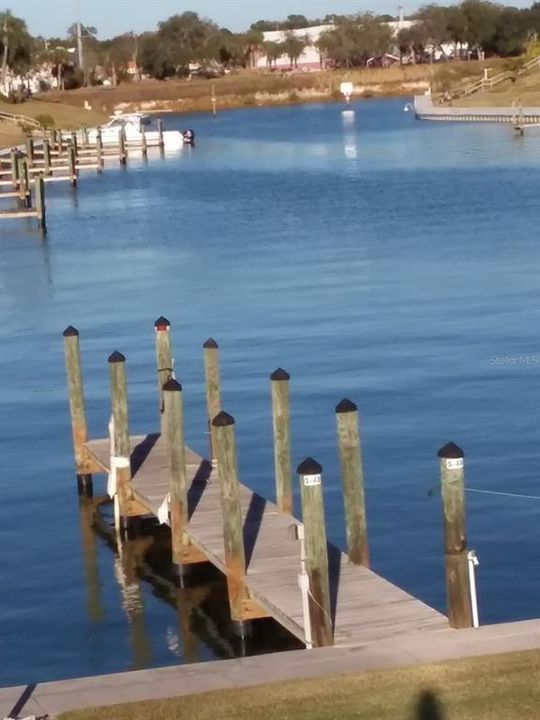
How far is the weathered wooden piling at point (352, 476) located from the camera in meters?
15.2

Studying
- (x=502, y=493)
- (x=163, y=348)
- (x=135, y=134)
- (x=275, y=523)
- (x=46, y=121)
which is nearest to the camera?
(x=275, y=523)

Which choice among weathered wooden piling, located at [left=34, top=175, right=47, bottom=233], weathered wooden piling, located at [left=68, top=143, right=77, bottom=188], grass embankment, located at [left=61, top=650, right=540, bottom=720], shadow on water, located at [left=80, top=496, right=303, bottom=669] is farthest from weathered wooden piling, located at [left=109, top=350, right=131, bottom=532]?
weathered wooden piling, located at [left=68, top=143, right=77, bottom=188]

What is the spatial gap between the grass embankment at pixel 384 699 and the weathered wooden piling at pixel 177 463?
528cm

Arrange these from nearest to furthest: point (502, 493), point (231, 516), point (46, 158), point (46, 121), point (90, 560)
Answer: point (231, 516) < point (90, 560) < point (502, 493) < point (46, 158) < point (46, 121)

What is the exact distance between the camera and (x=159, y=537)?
1988cm

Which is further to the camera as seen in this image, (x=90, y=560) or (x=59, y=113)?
(x=59, y=113)

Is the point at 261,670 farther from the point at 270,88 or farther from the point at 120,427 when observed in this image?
the point at 270,88

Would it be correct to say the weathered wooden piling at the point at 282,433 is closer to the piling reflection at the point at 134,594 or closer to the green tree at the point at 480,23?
the piling reflection at the point at 134,594

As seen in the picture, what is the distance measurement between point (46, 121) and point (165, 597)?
3586 inches

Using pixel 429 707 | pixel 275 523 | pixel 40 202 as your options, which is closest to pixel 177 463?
pixel 275 523

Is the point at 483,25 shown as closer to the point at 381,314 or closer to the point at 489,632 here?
the point at 381,314

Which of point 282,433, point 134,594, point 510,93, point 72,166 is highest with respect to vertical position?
point 510,93

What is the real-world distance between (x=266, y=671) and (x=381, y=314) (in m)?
20.7

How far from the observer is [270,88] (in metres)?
187
